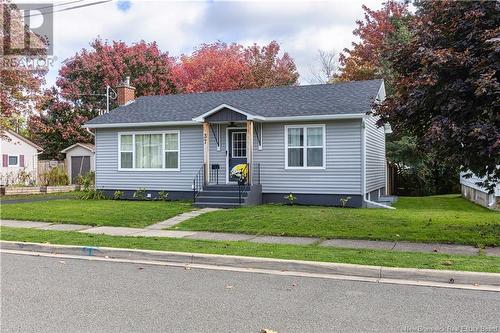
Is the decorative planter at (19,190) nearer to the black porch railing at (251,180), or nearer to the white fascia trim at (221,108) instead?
the white fascia trim at (221,108)

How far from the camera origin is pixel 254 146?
17.3m

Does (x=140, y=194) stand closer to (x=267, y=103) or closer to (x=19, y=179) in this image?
(x=267, y=103)

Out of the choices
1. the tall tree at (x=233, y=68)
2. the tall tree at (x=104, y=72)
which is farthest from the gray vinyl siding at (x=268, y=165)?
the tall tree at (x=233, y=68)

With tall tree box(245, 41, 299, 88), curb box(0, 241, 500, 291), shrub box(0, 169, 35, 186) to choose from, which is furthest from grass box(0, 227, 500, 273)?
tall tree box(245, 41, 299, 88)

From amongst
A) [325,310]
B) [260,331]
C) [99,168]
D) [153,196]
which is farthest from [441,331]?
[99,168]

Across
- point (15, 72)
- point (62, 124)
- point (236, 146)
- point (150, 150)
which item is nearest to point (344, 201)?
point (236, 146)

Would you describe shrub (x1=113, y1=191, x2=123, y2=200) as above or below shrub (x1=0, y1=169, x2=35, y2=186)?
below

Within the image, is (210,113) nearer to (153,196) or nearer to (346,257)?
(153,196)

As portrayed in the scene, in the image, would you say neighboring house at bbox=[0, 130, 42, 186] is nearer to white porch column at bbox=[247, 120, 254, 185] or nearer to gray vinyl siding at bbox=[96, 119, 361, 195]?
gray vinyl siding at bbox=[96, 119, 361, 195]

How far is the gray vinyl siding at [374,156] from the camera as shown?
17094 millimetres

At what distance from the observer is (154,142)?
18.9 m

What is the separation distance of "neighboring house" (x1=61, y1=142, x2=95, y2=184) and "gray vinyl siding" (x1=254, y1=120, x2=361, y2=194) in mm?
17625

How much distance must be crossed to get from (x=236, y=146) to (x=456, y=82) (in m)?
10.1

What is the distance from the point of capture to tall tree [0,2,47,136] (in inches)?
767
